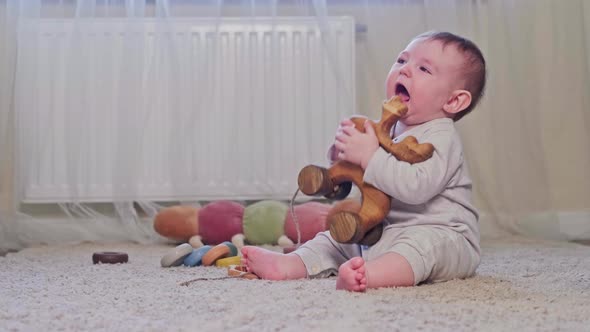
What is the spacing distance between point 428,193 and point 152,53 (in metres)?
1.15

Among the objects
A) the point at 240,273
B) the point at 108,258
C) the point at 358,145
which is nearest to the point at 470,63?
the point at 358,145

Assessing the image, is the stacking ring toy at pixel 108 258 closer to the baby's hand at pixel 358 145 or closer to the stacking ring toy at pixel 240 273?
the stacking ring toy at pixel 240 273

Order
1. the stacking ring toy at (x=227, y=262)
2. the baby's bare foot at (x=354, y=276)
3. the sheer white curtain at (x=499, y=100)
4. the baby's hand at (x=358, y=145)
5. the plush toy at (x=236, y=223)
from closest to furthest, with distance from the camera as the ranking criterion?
the baby's bare foot at (x=354, y=276), the baby's hand at (x=358, y=145), the stacking ring toy at (x=227, y=262), the plush toy at (x=236, y=223), the sheer white curtain at (x=499, y=100)

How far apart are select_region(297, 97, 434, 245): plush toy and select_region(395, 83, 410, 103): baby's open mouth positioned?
0.18 feet

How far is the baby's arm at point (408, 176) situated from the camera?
948 mm

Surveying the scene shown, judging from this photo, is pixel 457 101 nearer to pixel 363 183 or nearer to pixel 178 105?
pixel 363 183

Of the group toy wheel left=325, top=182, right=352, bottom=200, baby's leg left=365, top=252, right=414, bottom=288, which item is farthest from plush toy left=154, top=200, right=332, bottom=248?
baby's leg left=365, top=252, right=414, bottom=288

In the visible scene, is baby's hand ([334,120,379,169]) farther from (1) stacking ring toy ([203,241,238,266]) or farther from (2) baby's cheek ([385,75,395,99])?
(1) stacking ring toy ([203,241,238,266])

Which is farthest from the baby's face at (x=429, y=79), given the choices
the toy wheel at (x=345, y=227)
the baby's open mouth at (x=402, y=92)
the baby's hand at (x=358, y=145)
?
the toy wheel at (x=345, y=227)

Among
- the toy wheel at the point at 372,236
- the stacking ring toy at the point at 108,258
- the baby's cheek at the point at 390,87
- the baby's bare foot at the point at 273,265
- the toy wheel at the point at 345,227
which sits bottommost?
the stacking ring toy at the point at 108,258

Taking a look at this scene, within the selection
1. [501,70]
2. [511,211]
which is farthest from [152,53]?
[511,211]

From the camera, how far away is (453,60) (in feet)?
3.48

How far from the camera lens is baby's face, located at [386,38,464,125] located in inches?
41.4

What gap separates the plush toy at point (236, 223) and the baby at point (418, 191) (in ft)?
1.86
